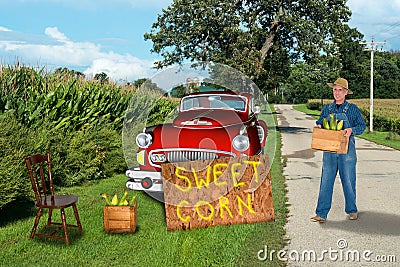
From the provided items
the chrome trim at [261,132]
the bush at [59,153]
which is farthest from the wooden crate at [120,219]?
the chrome trim at [261,132]

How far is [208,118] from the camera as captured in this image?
8586mm

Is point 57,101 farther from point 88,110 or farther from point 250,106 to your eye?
point 250,106

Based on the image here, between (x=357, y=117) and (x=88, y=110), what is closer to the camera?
(x=357, y=117)

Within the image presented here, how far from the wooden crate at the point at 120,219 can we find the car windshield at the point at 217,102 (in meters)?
4.07

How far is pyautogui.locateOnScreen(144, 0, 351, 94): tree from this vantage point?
25.4 meters

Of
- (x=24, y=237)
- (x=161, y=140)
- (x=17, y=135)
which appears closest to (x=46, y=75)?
(x=17, y=135)

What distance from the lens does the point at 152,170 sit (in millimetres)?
7988

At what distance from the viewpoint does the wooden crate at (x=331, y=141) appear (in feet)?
20.7

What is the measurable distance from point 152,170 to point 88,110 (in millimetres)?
4392

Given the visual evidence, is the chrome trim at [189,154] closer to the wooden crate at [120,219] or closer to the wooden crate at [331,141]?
the wooden crate at [331,141]

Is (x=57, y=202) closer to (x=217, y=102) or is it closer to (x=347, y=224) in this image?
(x=347, y=224)

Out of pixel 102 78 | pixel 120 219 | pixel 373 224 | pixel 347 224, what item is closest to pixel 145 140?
pixel 120 219

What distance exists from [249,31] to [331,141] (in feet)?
68.7

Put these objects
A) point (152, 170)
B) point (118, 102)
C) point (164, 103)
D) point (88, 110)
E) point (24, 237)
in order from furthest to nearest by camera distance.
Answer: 1. point (164, 103)
2. point (118, 102)
3. point (88, 110)
4. point (152, 170)
5. point (24, 237)
